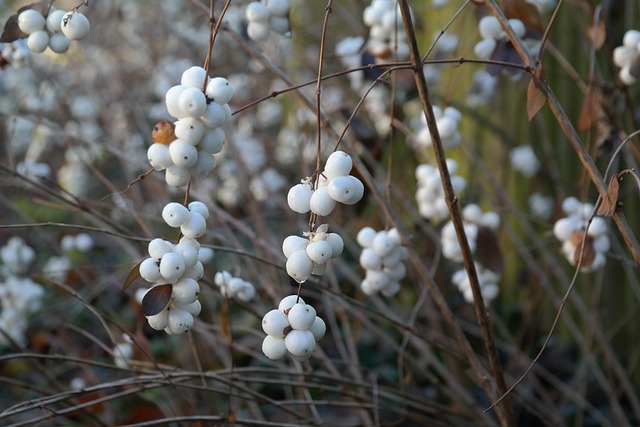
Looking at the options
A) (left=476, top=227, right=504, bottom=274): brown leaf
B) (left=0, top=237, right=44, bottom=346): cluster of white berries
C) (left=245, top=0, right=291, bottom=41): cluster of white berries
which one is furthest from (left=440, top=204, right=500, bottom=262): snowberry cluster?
(left=0, top=237, right=44, bottom=346): cluster of white berries

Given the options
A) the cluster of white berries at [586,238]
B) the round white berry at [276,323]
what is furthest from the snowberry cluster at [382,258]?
the round white berry at [276,323]

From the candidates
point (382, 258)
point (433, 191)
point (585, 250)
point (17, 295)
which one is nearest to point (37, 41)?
point (382, 258)

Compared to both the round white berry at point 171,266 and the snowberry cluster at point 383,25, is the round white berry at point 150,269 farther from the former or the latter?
the snowberry cluster at point 383,25

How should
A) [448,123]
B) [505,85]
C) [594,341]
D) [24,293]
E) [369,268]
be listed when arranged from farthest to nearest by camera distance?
[505,85]
[594,341]
[24,293]
[448,123]
[369,268]

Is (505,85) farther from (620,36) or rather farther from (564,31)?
(620,36)

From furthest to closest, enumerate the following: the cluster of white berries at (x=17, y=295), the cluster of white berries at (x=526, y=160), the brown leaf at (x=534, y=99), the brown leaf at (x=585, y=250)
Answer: the cluster of white berries at (x=526, y=160)
the cluster of white berries at (x=17, y=295)
the brown leaf at (x=585, y=250)
the brown leaf at (x=534, y=99)

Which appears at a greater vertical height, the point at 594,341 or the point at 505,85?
the point at 505,85

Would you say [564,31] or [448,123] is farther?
[564,31]

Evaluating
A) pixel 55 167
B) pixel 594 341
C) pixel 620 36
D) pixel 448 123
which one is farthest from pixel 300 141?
pixel 55 167

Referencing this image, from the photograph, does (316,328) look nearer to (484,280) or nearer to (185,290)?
(185,290)
